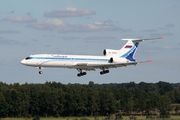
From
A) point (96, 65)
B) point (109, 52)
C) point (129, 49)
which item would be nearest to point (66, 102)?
point (129, 49)

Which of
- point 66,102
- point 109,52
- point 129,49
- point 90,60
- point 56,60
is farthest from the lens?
point 66,102

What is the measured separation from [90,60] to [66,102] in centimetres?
6053

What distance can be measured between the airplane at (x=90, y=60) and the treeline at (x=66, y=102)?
50267 mm

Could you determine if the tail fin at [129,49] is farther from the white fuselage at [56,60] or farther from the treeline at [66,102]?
the treeline at [66,102]

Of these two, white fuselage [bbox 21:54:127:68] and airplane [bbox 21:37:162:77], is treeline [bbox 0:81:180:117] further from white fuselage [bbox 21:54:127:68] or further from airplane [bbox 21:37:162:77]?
white fuselage [bbox 21:54:127:68]

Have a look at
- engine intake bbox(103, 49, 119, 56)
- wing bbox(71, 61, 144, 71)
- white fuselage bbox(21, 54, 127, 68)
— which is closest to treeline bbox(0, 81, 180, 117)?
engine intake bbox(103, 49, 119, 56)

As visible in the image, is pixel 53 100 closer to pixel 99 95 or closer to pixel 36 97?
pixel 36 97

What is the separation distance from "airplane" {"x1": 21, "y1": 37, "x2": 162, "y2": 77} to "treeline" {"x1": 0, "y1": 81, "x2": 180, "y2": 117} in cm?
5027

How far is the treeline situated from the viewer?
143m

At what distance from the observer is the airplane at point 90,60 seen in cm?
8744

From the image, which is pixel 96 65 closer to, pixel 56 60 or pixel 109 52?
pixel 109 52

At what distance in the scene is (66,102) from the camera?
15038 centimetres

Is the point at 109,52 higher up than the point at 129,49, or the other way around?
the point at 129,49

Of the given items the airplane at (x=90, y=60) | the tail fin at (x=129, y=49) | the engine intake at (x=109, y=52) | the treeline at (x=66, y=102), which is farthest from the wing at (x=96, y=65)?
the treeline at (x=66, y=102)
